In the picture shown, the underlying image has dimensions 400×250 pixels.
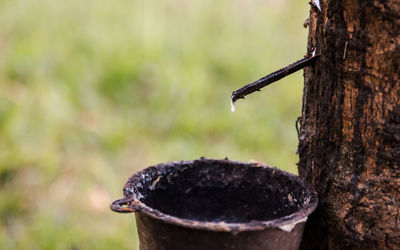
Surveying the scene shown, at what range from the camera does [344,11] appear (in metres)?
1.46

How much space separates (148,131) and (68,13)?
5.75 ft

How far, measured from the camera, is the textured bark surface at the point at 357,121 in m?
1.42

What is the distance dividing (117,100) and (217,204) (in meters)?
2.48

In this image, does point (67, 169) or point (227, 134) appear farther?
point (227, 134)

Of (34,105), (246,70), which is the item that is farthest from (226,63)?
(34,105)

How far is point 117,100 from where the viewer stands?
14.0ft

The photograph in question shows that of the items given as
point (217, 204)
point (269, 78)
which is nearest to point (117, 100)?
point (217, 204)

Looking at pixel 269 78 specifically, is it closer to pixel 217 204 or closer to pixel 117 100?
pixel 217 204

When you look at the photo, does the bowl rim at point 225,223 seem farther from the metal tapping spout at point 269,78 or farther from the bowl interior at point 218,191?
the metal tapping spout at point 269,78

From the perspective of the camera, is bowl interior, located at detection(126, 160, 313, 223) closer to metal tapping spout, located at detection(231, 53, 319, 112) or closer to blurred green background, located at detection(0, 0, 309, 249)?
metal tapping spout, located at detection(231, 53, 319, 112)

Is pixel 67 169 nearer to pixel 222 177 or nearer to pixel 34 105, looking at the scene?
pixel 34 105

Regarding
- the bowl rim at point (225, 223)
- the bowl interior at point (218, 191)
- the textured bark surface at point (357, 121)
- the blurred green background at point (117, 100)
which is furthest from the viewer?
the blurred green background at point (117, 100)

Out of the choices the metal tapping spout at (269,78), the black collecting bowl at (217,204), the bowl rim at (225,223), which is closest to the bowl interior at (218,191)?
the black collecting bowl at (217,204)

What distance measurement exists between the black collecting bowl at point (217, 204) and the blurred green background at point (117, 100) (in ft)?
3.48
